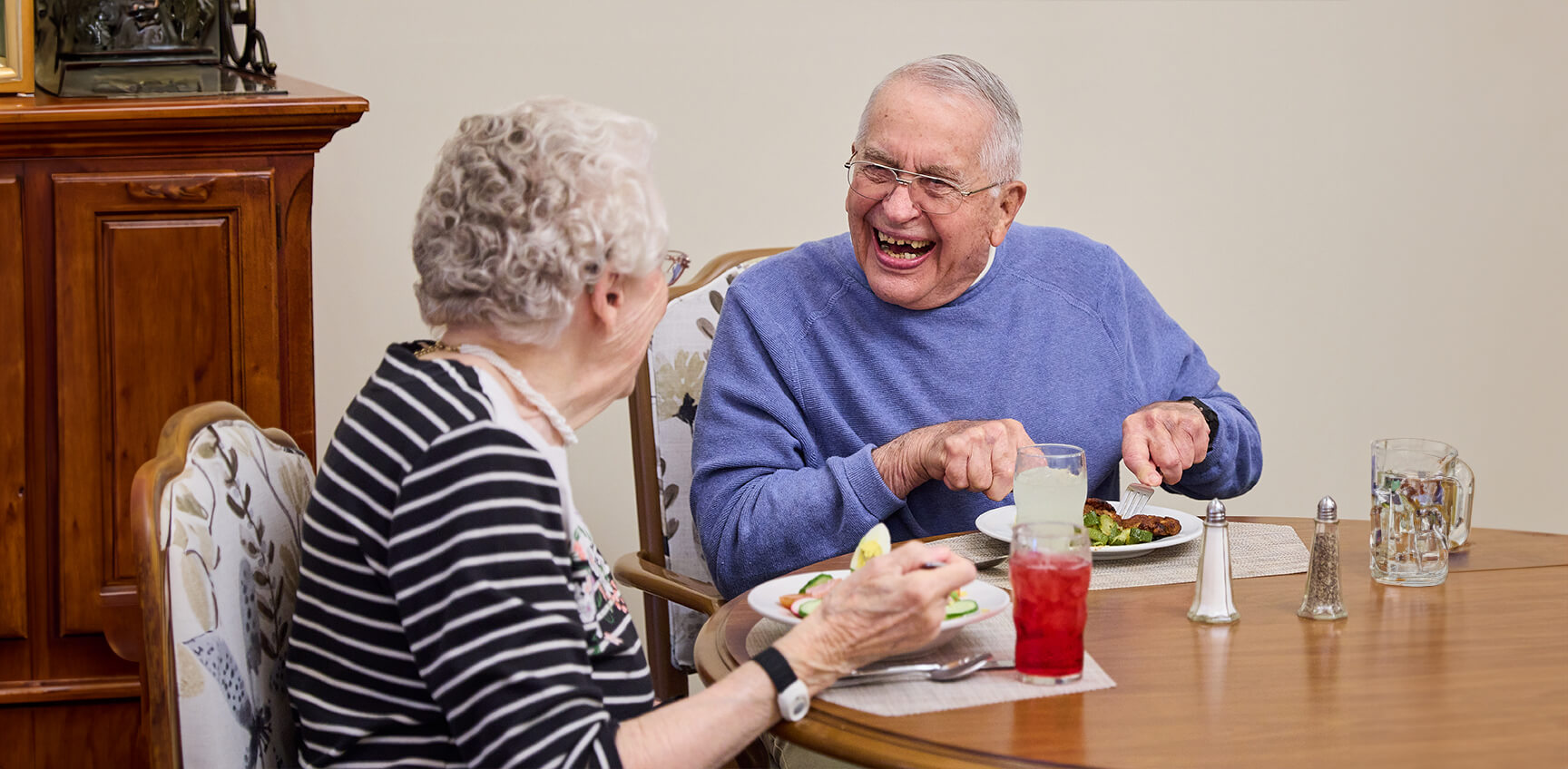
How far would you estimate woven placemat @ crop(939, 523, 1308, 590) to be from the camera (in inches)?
62.3

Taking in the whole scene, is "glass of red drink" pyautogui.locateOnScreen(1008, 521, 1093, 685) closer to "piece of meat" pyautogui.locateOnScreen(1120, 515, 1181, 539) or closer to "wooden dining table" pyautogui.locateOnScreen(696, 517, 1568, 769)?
"wooden dining table" pyautogui.locateOnScreen(696, 517, 1568, 769)

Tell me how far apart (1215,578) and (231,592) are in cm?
95

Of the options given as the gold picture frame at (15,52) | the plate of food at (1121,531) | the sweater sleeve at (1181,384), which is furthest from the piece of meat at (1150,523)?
the gold picture frame at (15,52)

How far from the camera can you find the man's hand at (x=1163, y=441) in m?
1.83

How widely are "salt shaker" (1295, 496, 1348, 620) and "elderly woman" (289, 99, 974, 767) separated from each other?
43 cm

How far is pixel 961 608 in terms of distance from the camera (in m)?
1.34

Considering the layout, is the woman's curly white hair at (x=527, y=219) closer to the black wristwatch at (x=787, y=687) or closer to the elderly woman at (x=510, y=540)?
the elderly woman at (x=510, y=540)

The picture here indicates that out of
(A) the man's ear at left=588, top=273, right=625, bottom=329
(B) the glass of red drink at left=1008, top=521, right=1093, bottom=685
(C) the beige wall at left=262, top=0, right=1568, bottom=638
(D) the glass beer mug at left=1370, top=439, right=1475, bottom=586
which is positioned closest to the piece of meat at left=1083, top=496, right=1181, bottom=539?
(D) the glass beer mug at left=1370, top=439, right=1475, bottom=586

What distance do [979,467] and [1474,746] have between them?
72cm

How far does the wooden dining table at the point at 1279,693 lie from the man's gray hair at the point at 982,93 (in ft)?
2.38

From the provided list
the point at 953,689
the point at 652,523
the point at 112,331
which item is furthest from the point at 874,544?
the point at 112,331

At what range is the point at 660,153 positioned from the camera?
2932mm

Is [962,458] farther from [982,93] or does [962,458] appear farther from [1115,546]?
[982,93]

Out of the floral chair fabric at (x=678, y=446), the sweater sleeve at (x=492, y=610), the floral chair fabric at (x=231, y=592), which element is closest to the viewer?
the sweater sleeve at (x=492, y=610)
